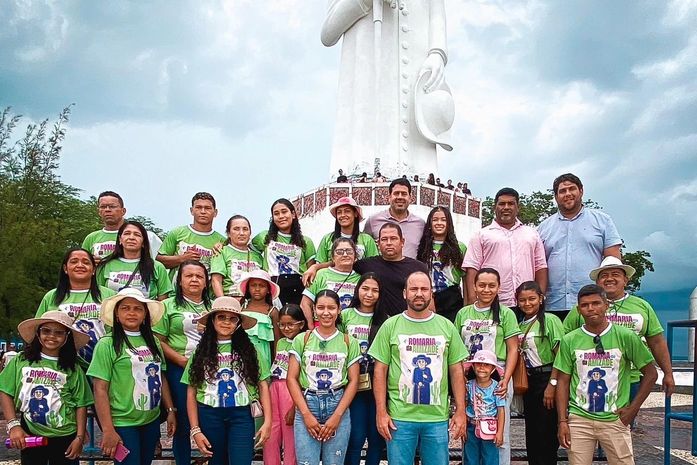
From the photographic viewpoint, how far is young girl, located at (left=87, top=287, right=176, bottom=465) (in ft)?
15.8

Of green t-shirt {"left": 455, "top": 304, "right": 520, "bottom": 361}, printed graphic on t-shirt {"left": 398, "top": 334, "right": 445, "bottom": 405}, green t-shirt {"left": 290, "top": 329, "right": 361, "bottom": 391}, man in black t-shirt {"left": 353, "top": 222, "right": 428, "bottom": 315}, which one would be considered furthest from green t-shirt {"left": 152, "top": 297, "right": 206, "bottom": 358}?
green t-shirt {"left": 455, "top": 304, "right": 520, "bottom": 361}

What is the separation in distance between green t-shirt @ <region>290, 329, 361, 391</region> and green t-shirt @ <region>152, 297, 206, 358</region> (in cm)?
83

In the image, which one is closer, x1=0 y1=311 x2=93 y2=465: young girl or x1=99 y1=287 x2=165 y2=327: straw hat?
x1=0 y1=311 x2=93 y2=465: young girl

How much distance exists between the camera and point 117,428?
4863 millimetres

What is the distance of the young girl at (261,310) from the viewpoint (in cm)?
531

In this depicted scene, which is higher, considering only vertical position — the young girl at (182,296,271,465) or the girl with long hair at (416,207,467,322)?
the girl with long hair at (416,207,467,322)

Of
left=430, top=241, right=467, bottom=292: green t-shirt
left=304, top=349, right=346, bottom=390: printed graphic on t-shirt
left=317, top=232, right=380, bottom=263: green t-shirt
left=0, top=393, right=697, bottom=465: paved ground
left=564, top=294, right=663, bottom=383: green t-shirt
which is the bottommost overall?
left=0, top=393, right=697, bottom=465: paved ground

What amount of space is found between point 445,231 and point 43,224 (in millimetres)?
15348

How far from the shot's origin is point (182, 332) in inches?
211

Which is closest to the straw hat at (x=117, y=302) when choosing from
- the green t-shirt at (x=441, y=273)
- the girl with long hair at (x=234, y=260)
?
the girl with long hair at (x=234, y=260)

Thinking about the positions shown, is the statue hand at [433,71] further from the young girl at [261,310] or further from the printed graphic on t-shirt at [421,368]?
the printed graphic on t-shirt at [421,368]

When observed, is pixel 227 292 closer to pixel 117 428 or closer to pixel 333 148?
pixel 117 428

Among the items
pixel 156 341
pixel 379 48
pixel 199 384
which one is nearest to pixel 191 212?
pixel 156 341

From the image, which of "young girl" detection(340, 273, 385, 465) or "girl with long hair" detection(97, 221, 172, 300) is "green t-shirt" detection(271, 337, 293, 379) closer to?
"young girl" detection(340, 273, 385, 465)
